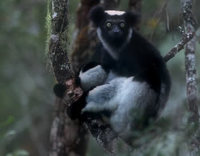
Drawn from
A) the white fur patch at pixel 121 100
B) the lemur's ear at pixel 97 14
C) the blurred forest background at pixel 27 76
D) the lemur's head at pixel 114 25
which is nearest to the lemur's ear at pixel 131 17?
the lemur's head at pixel 114 25

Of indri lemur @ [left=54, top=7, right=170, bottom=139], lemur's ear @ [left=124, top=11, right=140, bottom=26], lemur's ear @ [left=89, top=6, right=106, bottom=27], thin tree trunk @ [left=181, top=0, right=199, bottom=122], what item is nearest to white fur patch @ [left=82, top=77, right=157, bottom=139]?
indri lemur @ [left=54, top=7, right=170, bottom=139]

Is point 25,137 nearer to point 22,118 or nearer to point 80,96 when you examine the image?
point 22,118

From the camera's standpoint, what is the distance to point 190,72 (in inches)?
217

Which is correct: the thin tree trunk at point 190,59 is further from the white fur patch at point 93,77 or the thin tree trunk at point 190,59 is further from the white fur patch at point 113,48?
the white fur patch at point 93,77

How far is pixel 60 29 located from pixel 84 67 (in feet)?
2.32

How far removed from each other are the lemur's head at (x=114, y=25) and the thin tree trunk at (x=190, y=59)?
694mm

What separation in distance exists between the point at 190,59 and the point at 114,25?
1.06 metres

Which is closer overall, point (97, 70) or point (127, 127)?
point (127, 127)

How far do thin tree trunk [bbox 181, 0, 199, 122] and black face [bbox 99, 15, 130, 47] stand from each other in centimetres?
75

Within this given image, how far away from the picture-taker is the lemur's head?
5965mm

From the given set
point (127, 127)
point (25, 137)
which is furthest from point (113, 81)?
point (25, 137)

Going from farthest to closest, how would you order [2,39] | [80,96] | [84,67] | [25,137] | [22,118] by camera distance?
[25,137], [22,118], [2,39], [84,67], [80,96]

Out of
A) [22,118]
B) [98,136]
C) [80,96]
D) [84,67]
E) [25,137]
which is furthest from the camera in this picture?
[25,137]

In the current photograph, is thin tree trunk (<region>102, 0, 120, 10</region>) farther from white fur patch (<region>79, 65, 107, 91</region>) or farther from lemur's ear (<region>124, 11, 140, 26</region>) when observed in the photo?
white fur patch (<region>79, 65, 107, 91</region>)
